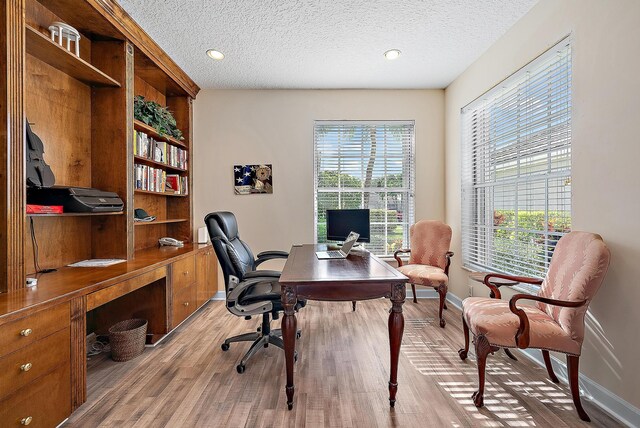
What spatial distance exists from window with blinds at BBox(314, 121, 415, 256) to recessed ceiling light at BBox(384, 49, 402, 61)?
954 millimetres

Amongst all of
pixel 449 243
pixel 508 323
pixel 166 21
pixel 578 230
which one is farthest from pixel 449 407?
pixel 166 21

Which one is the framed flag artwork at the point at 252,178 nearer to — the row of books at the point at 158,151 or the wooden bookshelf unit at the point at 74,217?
the row of books at the point at 158,151

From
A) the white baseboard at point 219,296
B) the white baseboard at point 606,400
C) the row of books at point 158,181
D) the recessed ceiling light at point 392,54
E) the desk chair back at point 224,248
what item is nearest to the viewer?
the white baseboard at point 606,400

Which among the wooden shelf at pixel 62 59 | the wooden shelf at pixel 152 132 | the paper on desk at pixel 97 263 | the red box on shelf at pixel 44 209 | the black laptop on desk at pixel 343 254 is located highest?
the wooden shelf at pixel 62 59

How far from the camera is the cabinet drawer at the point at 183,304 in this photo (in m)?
2.67

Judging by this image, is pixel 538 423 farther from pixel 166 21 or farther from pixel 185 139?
pixel 185 139

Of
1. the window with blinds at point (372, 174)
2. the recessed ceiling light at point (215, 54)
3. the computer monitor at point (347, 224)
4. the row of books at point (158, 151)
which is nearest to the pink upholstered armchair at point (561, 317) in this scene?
the computer monitor at point (347, 224)

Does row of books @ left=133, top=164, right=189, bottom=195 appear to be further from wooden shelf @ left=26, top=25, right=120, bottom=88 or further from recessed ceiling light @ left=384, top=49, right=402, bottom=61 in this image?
recessed ceiling light @ left=384, top=49, right=402, bottom=61

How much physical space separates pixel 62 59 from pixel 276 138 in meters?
2.19

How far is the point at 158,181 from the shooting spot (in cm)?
309

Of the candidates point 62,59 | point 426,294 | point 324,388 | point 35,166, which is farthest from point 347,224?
point 62,59

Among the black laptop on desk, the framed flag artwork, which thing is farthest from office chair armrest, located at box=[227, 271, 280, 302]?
the framed flag artwork

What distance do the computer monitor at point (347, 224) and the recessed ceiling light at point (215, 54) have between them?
6.58 ft

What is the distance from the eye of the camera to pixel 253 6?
2.27 metres
